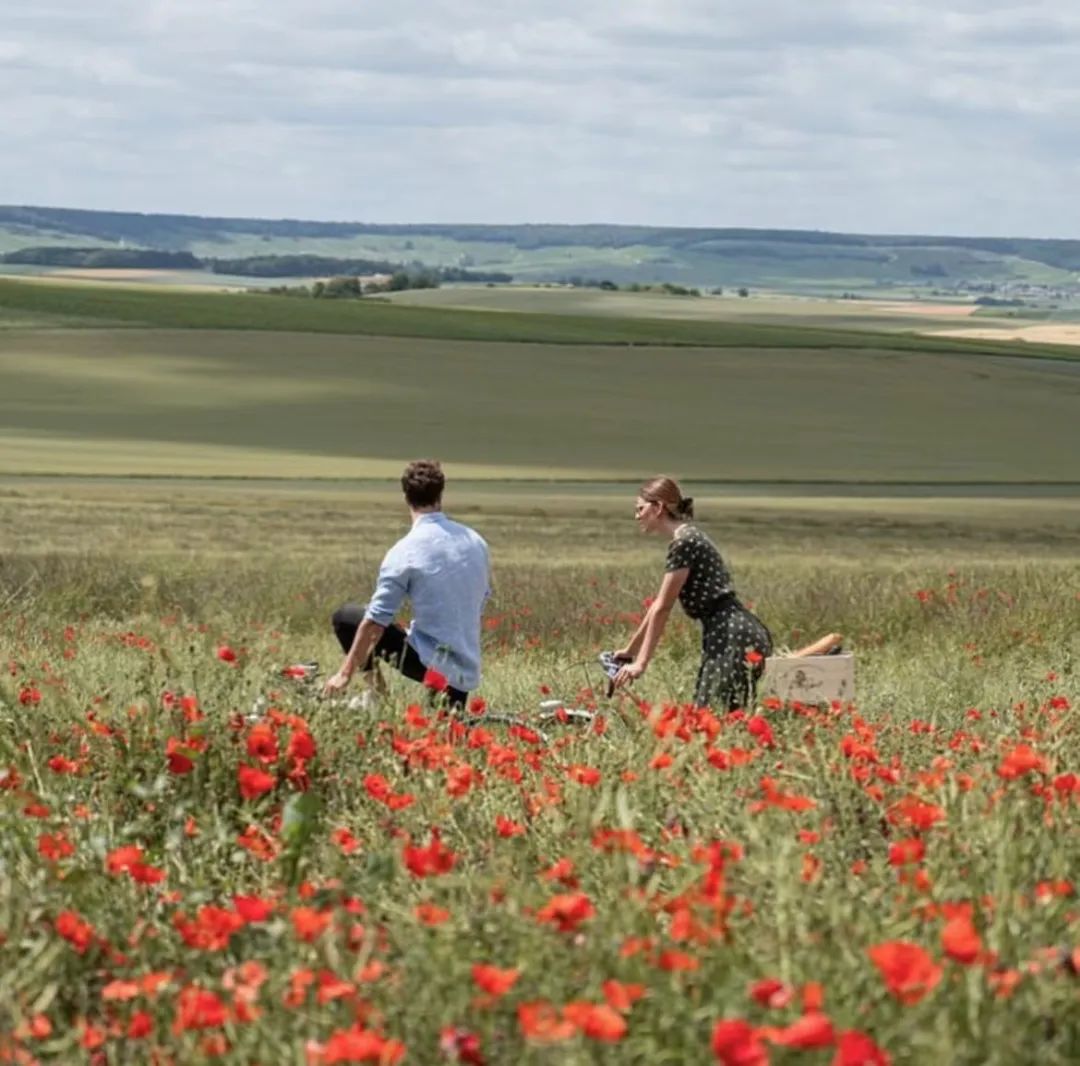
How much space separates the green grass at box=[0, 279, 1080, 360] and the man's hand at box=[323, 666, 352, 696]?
76.6m

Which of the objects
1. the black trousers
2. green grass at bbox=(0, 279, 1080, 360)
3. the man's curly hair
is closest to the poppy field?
the black trousers

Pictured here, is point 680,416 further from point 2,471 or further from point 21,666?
point 21,666

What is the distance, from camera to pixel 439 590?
364 inches

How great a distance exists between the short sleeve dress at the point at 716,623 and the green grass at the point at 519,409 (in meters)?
36.7

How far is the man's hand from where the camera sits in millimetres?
6895

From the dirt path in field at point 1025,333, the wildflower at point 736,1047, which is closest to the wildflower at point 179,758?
the wildflower at point 736,1047

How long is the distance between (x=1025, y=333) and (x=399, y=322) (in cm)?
5038

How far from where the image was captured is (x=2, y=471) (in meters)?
44.2

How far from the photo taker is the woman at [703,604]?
9.43 metres

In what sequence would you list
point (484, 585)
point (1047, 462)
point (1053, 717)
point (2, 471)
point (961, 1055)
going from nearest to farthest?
point (961, 1055)
point (1053, 717)
point (484, 585)
point (2, 471)
point (1047, 462)

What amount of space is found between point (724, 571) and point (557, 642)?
6130 millimetres

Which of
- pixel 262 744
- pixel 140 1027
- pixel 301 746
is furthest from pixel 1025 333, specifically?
pixel 140 1027

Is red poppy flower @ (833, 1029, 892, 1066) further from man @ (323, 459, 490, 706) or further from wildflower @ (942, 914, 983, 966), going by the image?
man @ (323, 459, 490, 706)

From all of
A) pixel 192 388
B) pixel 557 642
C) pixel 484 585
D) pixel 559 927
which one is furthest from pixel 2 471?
pixel 559 927
